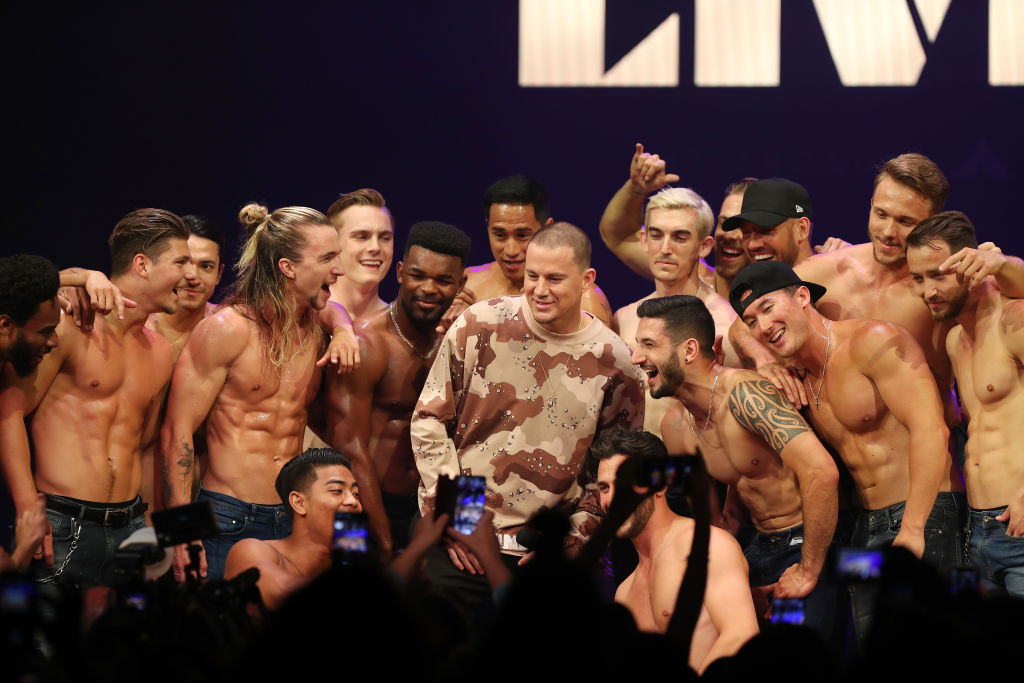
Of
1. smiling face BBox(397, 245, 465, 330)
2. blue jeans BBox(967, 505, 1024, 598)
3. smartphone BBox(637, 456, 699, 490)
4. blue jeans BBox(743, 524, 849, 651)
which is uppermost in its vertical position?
smiling face BBox(397, 245, 465, 330)

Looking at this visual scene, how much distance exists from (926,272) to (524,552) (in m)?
2.02

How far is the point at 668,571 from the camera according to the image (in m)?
4.16

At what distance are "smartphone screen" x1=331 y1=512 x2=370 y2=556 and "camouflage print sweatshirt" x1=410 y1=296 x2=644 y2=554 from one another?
6.11 feet

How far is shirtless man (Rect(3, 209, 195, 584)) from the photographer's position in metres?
4.45

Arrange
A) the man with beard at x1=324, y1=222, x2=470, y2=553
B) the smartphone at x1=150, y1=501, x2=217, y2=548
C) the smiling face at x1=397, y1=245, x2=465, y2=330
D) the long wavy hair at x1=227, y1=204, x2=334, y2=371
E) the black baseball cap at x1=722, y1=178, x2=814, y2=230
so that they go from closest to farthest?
the smartphone at x1=150, y1=501, x2=217, y2=548 → the long wavy hair at x1=227, y1=204, x2=334, y2=371 → the man with beard at x1=324, y1=222, x2=470, y2=553 → the smiling face at x1=397, y1=245, x2=465, y2=330 → the black baseball cap at x1=722, y1=178, x2=814, y2=230

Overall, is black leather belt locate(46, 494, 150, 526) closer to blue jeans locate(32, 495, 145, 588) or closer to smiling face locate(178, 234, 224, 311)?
blue jeans locate(32, 495, 145, 588)

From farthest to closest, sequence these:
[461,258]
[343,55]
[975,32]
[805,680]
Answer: [343,55], [975,32], [461,258], [805,680]

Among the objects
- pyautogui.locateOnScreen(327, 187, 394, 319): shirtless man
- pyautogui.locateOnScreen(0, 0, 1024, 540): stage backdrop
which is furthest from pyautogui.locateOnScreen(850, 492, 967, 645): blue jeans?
pyautogui.locateOnScreen(0, 0, 1024, 540): stage backdrop

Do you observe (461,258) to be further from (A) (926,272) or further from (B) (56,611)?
(B) (56,611)

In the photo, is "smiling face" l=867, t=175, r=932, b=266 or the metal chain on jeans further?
"smiling face" l=867, t=175, r=932, b=266

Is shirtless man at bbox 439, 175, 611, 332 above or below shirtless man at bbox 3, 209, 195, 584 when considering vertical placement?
above

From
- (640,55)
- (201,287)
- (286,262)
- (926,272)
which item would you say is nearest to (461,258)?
(286,262)

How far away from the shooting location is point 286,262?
495cm

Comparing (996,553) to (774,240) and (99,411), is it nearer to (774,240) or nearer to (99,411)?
(774,240)
